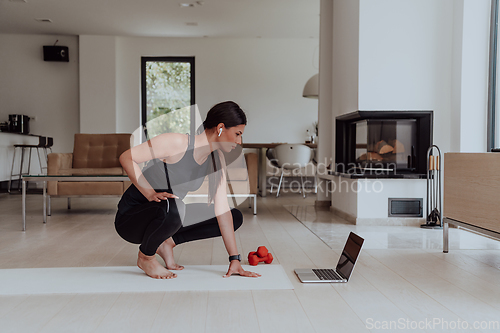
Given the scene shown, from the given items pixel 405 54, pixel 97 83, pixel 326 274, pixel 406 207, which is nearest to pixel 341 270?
pixel 326 274

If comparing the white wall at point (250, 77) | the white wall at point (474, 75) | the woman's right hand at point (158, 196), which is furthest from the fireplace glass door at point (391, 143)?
the white wall at point (250, 77)

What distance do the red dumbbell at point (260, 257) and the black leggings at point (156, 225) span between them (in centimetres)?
25

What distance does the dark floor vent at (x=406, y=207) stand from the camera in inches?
158

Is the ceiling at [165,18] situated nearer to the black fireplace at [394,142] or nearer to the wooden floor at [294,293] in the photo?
the black fireplace at [394,142]

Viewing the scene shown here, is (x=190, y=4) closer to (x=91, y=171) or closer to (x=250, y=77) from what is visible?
(x=250, y=77)

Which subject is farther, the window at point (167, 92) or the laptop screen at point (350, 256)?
the window at point (167, 92)

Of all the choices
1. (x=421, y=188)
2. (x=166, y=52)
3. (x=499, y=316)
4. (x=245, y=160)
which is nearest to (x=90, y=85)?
(x=166, y=52)

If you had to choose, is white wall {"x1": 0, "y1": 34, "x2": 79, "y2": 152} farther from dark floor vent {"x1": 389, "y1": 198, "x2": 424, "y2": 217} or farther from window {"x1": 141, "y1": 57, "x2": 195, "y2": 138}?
dark floor vent {"x1": 389, "y1": 198, "x2": 424, "y2": 217}

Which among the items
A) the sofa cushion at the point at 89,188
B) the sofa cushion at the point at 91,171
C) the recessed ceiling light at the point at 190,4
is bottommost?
the sofa cushion at the point at 89,188

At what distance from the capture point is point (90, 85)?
8008 millimetres

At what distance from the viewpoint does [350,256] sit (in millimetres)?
2201

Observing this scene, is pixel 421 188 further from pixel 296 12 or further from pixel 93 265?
pixel 296 12

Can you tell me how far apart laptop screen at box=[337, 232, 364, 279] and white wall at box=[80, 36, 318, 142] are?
6.03m

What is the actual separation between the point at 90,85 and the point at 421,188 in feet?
20.4
